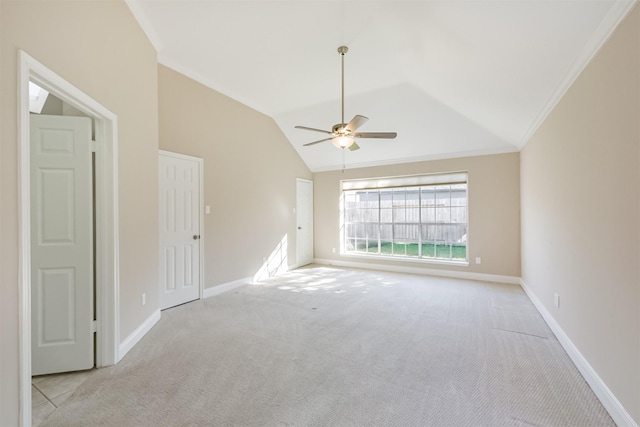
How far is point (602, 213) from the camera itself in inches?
77.7

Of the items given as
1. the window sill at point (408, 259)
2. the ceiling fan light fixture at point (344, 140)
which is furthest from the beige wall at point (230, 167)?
the ceiling fan light fixture at point (344, 140)

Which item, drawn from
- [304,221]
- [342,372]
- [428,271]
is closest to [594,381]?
[342,372]

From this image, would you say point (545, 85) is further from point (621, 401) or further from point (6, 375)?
point (6, 375)

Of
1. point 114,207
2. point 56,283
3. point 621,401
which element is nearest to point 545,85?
point 621,401

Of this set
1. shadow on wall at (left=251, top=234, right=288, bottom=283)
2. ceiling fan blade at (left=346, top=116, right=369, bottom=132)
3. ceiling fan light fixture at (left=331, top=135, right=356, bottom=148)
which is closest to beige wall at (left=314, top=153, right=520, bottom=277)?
shadow on wall at (left=251, top=234, right=288, bottom=283)

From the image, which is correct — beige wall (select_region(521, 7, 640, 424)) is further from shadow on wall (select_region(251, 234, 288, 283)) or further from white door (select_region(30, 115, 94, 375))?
shadow on wall (select_region(251, 234, 288, 283))

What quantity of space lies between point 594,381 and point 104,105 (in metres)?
4.32

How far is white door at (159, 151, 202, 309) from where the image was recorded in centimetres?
372

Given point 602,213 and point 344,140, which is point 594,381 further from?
point 344,140

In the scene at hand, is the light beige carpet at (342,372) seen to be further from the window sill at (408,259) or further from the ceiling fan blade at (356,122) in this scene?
the ceiling fan blade at (356,122)

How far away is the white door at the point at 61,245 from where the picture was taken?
217 cm

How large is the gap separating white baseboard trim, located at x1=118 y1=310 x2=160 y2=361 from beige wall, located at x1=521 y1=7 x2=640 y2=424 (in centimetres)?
364

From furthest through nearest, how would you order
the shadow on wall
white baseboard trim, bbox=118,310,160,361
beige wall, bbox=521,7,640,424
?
1. the shadow on wall
2. white baseboard trim, bbox=118,310,160,361
3. beige wall, bbox=521,7,640,424

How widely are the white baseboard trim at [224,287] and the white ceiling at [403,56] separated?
3.08m
